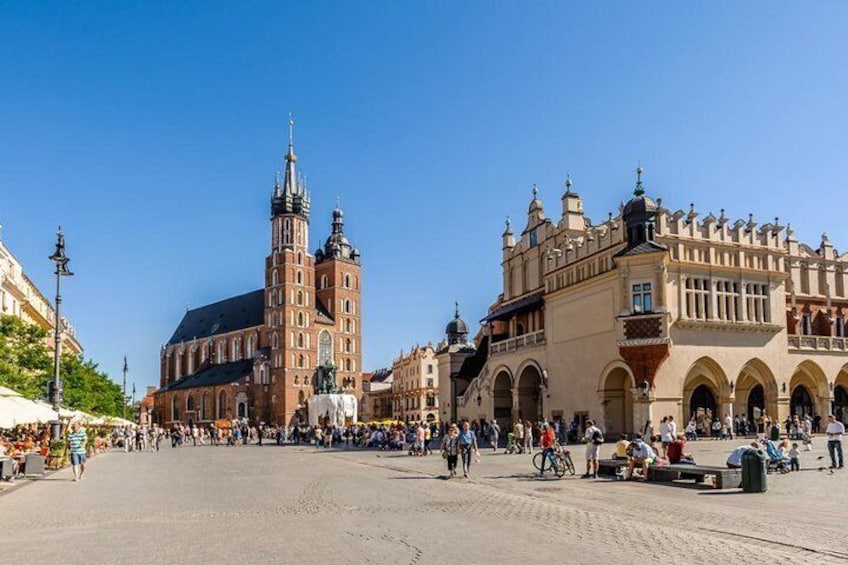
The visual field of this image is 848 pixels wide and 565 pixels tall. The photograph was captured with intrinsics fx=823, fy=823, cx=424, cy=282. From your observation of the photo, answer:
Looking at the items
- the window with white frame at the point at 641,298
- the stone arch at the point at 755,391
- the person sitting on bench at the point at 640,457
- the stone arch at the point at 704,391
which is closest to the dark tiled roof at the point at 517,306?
the window with white frame at the point at 641,298

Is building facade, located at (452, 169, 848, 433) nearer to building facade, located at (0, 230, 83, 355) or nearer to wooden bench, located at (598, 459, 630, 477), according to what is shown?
wooden bench, located at (598, 459, 630, 477)

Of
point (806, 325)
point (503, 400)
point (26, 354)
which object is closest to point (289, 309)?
point (503, 400)

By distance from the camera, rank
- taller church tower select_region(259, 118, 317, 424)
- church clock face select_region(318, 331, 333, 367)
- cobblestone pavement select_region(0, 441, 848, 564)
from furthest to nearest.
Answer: church clock face select_region(318, 331, 333, 367) → taller church tower select_region(259, 118, 317, 424) → cobblestone pavement select_region(0, 441, 848, 564)

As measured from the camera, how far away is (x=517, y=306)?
51.6 m

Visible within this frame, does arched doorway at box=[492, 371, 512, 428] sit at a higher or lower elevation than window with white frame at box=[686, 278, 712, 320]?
lower

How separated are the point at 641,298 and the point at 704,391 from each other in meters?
7.05

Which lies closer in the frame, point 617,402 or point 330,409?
point 617,402

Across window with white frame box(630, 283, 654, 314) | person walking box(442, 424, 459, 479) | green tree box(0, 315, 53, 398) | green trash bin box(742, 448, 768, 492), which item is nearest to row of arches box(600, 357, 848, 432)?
window with white frame box(630, 283, 654, 314)

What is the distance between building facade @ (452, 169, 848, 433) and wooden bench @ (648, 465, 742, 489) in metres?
17.7

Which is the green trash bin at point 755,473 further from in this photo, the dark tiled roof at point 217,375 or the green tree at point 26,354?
the dark tiled roof at point 217,375

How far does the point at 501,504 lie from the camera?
16.6 metres

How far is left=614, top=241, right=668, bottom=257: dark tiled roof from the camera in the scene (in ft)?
127

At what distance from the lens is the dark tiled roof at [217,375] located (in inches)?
4710

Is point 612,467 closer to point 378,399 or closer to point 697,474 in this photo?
point 697,474
